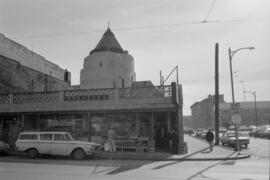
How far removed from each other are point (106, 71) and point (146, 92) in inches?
1236

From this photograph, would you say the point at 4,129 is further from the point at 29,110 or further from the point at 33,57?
the point at 33,57

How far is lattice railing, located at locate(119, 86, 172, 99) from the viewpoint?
22.9m

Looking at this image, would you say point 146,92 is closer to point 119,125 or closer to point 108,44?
point 119,125

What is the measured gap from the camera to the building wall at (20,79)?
101ft

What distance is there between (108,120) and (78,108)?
8.17 ft

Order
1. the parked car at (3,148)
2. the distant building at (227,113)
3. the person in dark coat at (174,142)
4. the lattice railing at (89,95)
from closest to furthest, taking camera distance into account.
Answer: the parked car at (3,148)
the person in dark coat at (174,142)
the lattice railing at (89,95)
the distant building at (227,113)

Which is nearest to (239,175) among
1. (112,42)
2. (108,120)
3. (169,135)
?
(169,135)

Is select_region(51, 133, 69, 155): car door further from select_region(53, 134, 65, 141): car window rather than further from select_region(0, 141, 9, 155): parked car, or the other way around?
select_region(0, 141, 9, 155): parked car

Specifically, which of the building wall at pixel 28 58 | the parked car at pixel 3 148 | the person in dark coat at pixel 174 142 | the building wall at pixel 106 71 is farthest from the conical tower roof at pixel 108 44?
the parked car at pixel 3 148

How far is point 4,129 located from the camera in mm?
26781

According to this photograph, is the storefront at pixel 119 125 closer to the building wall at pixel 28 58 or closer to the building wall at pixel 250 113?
the building wall at pixel 28 58

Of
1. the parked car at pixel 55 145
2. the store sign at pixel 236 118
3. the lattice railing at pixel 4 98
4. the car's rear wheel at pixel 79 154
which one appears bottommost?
the car's rear wheel at pixel 79 154

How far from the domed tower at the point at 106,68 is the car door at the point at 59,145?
109 feet

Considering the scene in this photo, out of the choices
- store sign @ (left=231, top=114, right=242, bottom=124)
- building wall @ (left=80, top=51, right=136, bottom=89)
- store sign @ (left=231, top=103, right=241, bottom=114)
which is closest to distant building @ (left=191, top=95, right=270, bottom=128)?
building wall @ (left=80, top=51, right=136, bottom=89)
